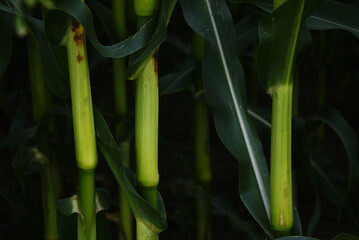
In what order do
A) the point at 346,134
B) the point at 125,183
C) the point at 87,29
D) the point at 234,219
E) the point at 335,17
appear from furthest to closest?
the point at 234,219 → the point at 346,134 → the point at 335,17 → the point at 125,183 → the point at 87,29

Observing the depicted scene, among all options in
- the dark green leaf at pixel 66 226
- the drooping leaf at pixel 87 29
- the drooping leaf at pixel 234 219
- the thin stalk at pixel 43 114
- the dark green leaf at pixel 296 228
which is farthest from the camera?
the drooping leaf at pixel 234 219

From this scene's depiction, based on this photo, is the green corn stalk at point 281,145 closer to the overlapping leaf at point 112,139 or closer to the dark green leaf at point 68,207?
the overlapping leaf at point 112,139

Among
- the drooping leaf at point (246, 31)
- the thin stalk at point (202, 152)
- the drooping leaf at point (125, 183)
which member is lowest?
the thin stalk at point (202, 152)

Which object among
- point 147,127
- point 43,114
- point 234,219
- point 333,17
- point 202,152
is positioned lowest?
point 234,219

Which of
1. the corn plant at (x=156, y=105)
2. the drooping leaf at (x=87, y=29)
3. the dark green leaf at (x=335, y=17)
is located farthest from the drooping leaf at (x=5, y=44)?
the dark green leaf at (x=335, y=17)

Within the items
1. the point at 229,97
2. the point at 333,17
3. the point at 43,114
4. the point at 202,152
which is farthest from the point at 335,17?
the point at 43,114

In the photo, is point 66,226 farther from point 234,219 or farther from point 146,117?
point 234,219

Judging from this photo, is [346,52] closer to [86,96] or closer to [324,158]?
[324,158]
